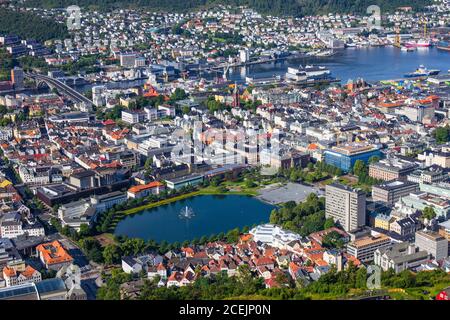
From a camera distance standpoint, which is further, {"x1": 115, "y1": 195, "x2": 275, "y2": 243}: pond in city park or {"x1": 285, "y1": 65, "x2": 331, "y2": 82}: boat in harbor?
{"x1": 285, "y1": 65, "x2": 331, "y2": 82}: boat in harbor

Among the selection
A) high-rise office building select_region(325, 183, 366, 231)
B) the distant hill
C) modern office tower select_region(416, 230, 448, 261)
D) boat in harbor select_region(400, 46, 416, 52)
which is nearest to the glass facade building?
high-rise office building select_region(325, 183, 366, 231)

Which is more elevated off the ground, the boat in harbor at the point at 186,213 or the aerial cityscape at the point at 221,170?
the aerial cityscape at the point at 221,170

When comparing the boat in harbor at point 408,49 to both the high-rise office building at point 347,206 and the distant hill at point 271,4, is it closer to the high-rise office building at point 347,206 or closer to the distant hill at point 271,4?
the distant hill at point 271,4

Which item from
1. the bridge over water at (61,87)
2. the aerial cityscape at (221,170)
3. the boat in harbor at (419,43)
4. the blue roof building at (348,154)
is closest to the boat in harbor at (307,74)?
the aerial cityscape at (221,170)

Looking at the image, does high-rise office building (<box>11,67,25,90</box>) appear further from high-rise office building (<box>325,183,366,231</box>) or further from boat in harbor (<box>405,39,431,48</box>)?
boat in harbor (<box>405,39,431,48</box>)
